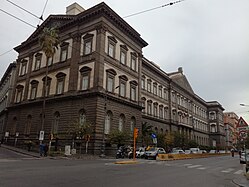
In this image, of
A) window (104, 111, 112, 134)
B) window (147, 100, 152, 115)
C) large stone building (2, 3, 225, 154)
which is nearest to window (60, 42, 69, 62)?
large stone building (2, 3, 225, 154)

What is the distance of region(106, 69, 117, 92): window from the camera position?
33166 millimetres

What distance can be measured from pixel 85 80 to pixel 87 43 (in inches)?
221

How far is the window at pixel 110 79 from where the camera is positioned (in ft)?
109

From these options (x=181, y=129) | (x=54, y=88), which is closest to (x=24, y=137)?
(x=54, y=88)

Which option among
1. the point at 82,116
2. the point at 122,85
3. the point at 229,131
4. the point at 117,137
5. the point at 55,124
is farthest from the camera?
the point at 229,131

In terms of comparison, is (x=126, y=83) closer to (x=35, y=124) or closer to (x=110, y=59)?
(x=110, y=59)

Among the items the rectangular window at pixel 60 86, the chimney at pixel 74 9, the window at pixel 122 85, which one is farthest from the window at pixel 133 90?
the chimney at pixel 74 9

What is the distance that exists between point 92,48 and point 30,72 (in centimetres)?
1616

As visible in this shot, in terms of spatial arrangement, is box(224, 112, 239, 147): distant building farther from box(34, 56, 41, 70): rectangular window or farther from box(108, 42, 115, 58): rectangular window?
box(34, 56, 41, 70): rectangular window

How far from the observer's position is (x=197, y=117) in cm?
8056

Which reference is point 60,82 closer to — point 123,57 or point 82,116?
point 82,116

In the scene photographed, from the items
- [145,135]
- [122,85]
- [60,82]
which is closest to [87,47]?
[60,82]

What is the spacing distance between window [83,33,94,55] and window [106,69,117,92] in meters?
A: 4.11

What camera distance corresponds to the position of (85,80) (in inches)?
1310
